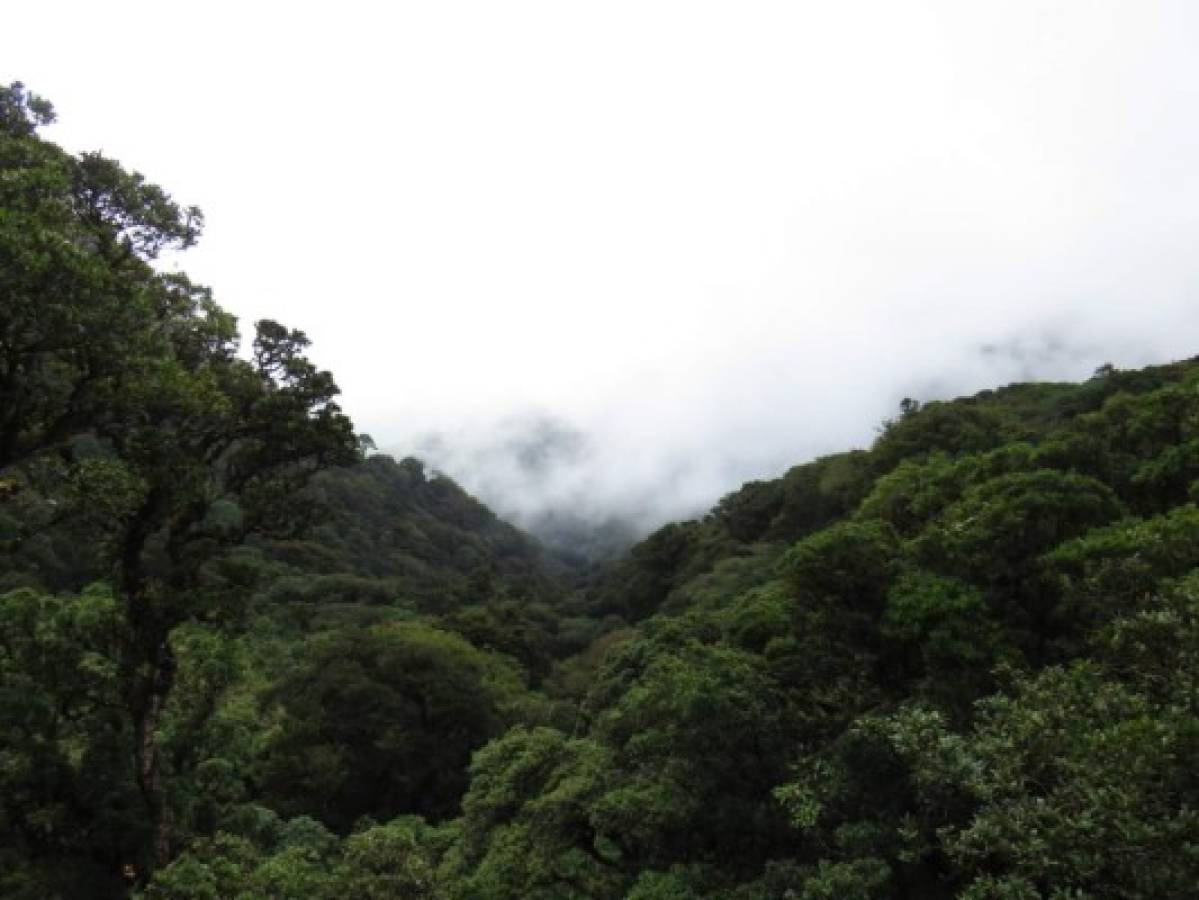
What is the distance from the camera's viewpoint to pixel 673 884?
1303cm

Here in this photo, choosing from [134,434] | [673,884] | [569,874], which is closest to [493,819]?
[569,874]

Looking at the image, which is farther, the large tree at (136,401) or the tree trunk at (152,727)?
the tree trunk at (152,727)

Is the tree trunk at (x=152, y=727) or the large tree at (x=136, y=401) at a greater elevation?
the large tree at (x=136, y=401)

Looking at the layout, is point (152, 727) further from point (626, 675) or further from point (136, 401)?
point (626, 675)

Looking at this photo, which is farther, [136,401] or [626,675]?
[626,675]

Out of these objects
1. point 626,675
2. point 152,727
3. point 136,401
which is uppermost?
point 136,401

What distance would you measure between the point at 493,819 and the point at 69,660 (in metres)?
8.80

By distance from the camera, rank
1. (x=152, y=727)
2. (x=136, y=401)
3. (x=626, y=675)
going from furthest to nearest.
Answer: (x=626, y=675)
(x=152, y=727)
(x=136, y=401)

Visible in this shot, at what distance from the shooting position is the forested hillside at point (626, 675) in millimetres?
8766

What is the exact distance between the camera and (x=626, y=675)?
21203 millimetres

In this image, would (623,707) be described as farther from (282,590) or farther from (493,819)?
(282,590)

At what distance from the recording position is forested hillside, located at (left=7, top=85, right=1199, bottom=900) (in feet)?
28.8

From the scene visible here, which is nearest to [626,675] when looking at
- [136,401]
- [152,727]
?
[152,727]

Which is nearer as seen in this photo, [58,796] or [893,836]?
[893,836]
